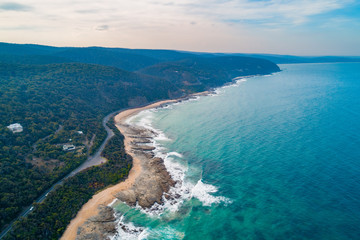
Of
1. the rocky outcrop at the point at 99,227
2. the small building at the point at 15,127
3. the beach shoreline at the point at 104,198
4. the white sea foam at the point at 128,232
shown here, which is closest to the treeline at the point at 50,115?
the small building at the point at 15,127

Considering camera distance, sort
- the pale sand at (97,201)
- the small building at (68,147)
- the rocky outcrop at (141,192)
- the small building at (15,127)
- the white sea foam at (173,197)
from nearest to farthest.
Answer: the white sea foam at (173,197) → the rocky outcrop at (141,192) → the pale sand at (97,201) → the small building at (68,147) → the small building at (15,127)

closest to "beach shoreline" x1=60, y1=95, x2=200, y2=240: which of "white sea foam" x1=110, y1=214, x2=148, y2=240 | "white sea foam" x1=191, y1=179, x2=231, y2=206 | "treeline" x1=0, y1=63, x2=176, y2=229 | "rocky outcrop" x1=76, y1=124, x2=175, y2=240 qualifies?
"rocky outcrop" x1=76, y1=124, x2=175, y2=240

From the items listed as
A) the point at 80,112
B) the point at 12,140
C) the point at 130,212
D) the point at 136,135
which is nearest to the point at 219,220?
the point at 130,212

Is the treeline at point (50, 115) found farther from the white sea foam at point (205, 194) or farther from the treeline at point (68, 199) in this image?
the white sea foam at point (205, 194)

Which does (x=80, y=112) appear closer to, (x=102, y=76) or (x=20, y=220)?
(x=102, y=76)

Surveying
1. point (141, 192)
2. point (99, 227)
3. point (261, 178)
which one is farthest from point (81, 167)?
point (261, 178)

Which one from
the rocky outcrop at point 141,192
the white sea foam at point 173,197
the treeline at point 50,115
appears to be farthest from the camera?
the treeline at point 50,115

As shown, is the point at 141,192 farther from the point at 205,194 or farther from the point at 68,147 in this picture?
the point at 68,147
